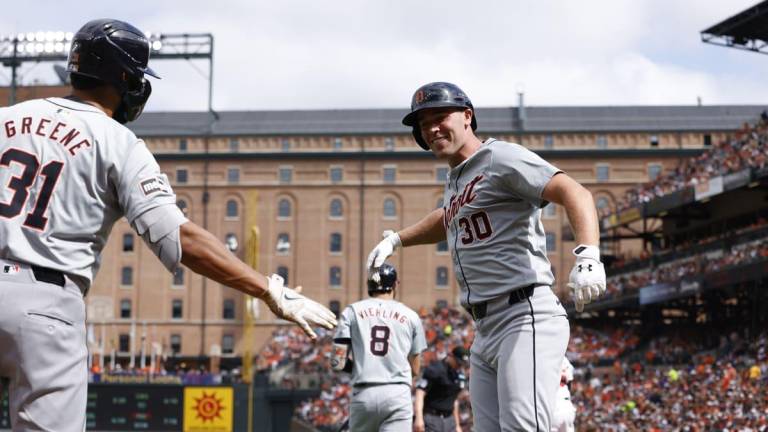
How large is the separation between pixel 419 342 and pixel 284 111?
75.8 meters

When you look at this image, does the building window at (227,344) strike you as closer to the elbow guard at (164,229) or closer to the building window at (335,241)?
the building window at (335,241)

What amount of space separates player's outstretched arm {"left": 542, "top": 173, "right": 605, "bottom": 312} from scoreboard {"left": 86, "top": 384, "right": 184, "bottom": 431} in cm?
3384

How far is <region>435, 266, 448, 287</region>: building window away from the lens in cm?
7750

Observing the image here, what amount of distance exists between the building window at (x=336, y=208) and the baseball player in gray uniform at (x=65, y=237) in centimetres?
7571

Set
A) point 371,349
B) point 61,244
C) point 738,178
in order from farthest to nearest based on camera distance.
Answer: point 738,178 → point 371,349 → point 61,244

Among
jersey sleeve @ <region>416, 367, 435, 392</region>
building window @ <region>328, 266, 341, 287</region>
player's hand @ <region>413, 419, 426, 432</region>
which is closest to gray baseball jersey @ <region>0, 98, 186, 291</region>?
player's hand @ <region>413, 419, 426, 432</region>

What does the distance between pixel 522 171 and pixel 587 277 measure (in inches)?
31.0

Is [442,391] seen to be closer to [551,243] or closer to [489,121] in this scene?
[551,243]

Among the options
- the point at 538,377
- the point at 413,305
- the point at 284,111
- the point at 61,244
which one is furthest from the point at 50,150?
the point at 284,111

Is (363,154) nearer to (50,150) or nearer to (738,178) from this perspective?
(738,178)

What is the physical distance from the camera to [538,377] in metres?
5.23

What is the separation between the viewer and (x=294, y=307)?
13.9 ft

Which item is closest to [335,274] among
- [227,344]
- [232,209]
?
[232,209]

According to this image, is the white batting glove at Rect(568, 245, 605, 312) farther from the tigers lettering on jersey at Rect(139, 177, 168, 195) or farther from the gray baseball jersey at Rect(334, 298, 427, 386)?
the gray baseball jersey at Rect(334, 298, 427, 386)
